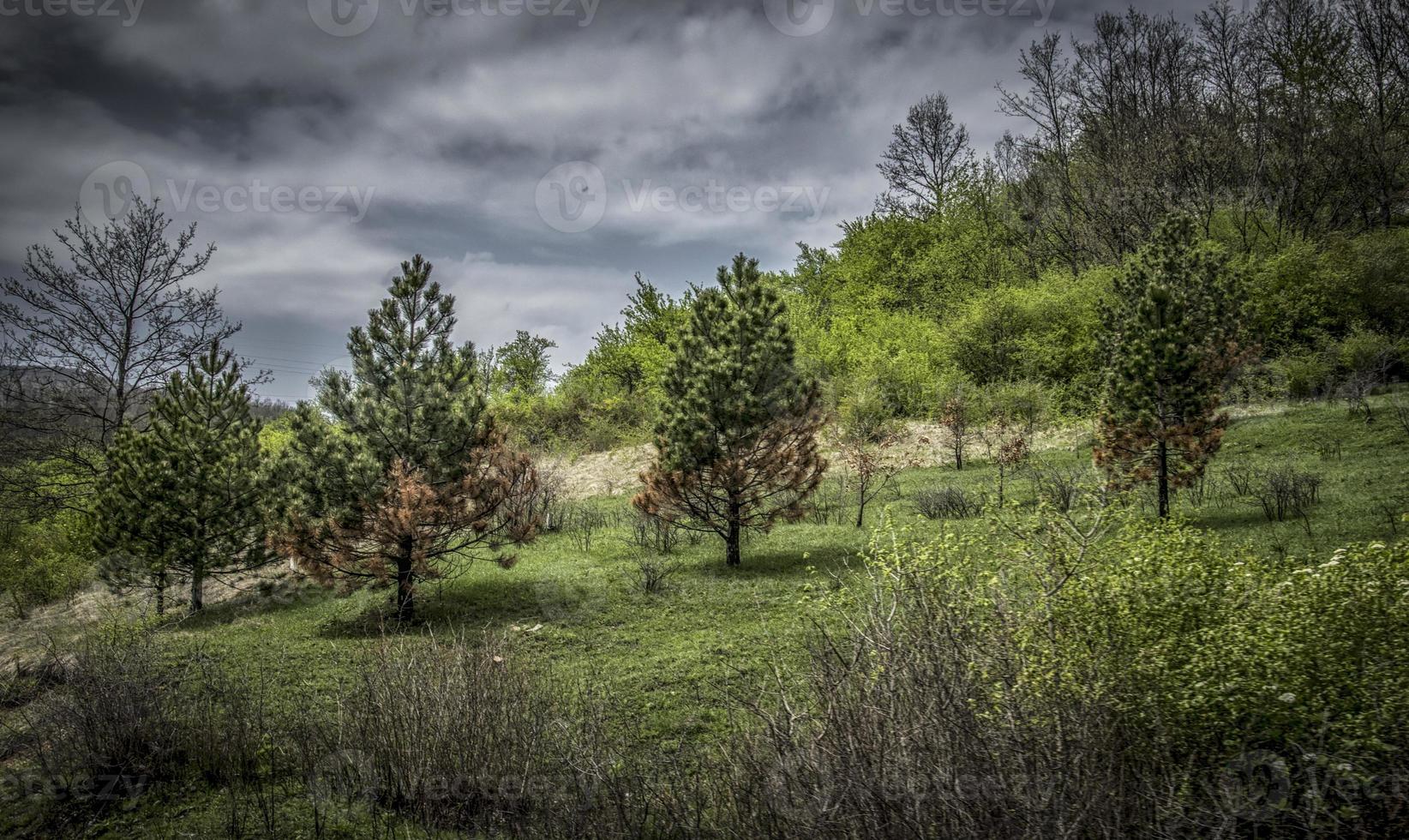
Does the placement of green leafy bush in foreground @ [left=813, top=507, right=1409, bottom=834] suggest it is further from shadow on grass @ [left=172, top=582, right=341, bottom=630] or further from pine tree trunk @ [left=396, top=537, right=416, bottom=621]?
shadow on grass @ [left=172, top=582, right=341, bottom=630]

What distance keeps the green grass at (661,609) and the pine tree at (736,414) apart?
5.13ft

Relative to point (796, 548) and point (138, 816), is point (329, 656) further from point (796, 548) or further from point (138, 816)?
point (796, 548)

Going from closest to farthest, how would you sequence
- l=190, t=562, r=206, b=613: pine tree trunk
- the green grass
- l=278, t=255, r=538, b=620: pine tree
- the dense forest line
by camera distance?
the green grass < l=278, t=255, r=538, b=620: pine tree < l=190, t=562, r=206, b=613: pine tree trunk < the dense forest line

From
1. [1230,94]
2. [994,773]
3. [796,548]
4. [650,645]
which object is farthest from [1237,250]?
[994,773]

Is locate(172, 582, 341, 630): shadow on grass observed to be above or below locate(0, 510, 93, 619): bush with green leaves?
below

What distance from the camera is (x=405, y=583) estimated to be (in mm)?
11070

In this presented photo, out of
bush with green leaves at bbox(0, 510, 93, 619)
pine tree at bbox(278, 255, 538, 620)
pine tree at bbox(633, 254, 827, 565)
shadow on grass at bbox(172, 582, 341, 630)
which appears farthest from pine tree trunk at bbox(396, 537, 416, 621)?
bush with green leaves at bbox(0, 510, 93, 619)

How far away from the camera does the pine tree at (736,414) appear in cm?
1270

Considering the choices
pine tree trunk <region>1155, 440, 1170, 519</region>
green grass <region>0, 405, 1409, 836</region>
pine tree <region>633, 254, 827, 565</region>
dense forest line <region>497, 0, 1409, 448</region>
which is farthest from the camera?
dense forest line <region>497, 0, 1409, 448</region>

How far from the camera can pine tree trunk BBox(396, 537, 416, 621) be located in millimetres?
10945

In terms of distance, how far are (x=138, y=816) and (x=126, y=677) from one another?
1.80m

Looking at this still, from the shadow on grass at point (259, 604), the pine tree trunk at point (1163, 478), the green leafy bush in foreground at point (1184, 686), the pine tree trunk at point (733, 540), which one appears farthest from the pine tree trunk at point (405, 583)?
the pine tree trunk at point (1163, 478)

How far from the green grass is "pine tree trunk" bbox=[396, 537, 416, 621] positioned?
257mm

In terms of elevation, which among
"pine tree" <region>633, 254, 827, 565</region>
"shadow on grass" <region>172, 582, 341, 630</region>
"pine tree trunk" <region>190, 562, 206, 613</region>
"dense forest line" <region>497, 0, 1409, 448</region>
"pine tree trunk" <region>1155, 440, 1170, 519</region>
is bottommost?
"shadow on grass" <region>172, 582, 341, 630</region>
